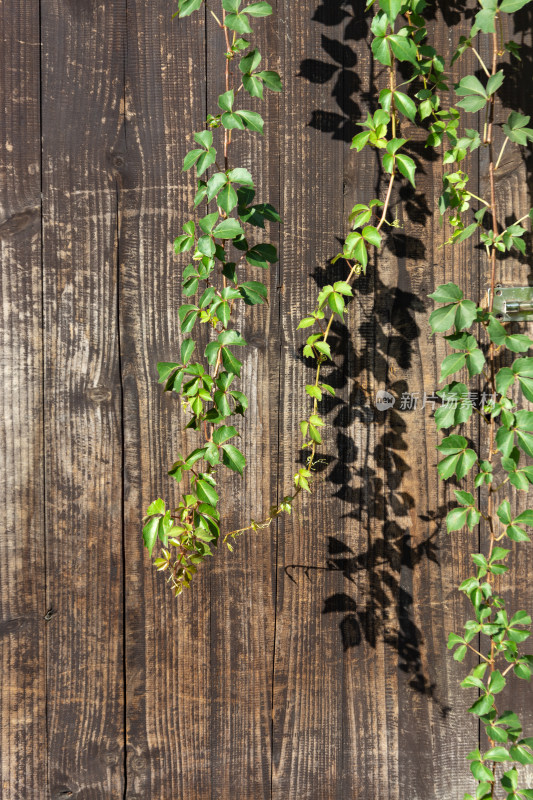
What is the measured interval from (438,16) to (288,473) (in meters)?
1.09

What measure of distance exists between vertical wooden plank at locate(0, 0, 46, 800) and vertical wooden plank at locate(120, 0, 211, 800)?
197mm

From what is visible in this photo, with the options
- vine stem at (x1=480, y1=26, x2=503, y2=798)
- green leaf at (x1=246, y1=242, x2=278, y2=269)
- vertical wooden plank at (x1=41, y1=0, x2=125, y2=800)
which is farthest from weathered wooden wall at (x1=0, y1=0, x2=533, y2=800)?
green leaf at (x1=246, y1=242, x2=278, y2=269)

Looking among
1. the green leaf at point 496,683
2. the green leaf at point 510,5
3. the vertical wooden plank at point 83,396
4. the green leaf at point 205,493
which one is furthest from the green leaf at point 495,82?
the green leaf at point 496,683

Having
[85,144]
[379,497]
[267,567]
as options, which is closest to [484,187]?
[379,497]

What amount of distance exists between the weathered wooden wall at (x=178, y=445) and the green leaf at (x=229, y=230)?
0.29m

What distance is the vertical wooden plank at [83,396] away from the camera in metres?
1.30

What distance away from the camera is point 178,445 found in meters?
1.36

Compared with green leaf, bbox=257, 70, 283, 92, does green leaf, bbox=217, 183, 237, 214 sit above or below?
below

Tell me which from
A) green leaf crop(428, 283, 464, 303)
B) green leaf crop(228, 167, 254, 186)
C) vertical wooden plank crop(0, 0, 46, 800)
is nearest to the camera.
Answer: green leaf crop(228, 167, 254, 186)

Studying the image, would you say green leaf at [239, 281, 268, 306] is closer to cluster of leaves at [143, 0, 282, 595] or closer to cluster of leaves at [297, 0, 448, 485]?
cluster of leaves at [143, 0, 282, 595]

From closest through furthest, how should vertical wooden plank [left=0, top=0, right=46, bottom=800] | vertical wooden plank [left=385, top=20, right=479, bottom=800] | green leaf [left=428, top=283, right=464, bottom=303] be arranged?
green leaf [left=428, top=283, right=464, bottom=303] < vertical wooden plank [left=0, top=0, right=46, bottom=800] < vertical wooden plank [left=385, top=20, right=479, bottom=800]

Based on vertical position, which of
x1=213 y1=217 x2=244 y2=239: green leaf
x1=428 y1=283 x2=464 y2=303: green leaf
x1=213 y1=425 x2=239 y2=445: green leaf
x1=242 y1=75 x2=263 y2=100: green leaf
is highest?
x1=242 y1=75 x2=263 y2=100: green leaf

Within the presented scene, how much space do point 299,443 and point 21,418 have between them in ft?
2.08

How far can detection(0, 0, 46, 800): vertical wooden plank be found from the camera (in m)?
1.30
